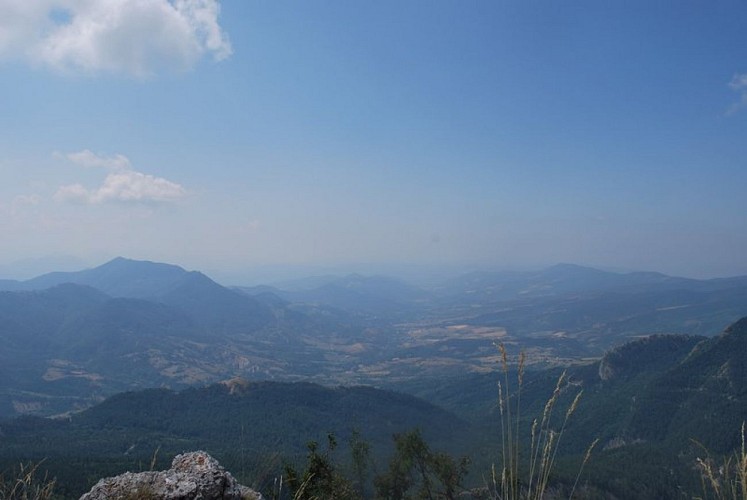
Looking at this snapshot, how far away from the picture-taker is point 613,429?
112875mm

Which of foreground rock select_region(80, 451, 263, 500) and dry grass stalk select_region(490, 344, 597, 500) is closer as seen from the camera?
dry grass stalk select_region(490, 344, 597, 500)

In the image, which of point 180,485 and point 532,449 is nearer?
point 532,449

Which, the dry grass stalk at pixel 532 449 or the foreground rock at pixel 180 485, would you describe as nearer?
the dry grass stalk at pixel 532 449

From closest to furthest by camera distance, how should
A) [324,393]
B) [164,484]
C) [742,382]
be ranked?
[164,484] → [742,382] → [324,393]

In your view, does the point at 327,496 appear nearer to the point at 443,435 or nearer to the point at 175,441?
the point at 175,441

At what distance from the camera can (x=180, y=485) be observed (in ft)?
16.6

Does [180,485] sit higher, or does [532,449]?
[532,449]

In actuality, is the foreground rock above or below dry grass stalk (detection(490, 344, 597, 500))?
below

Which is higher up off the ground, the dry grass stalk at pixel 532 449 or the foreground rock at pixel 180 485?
the dry grass stalk at pixel 532 449

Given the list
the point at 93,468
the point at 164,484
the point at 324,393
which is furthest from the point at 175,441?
the point at 164,484

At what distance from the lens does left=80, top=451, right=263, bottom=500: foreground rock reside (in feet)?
16.3

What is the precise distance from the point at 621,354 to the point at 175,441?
137 metres

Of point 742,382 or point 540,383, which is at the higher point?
point 742,382

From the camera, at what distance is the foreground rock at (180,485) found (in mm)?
4977
